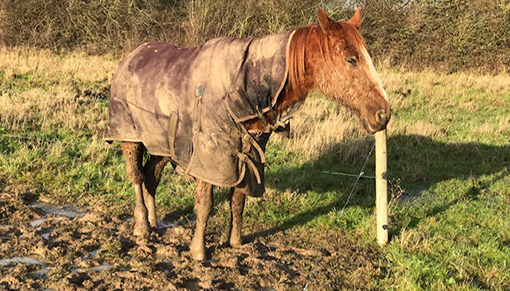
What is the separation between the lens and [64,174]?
654 cm

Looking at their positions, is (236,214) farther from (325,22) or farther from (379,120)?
(325,22)

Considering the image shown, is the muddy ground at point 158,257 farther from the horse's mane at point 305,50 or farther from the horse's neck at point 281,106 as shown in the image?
the horse's mane at point 305,50

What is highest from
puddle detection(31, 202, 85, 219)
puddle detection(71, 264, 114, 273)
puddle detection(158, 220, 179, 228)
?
puddle detection(71, 264, 114, 273)

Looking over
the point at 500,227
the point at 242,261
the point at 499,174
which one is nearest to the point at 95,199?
the point at 242,261

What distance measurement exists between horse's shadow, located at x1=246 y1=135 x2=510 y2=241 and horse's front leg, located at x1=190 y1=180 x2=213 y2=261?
2.77ft

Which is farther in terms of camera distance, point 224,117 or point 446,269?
point 446,269

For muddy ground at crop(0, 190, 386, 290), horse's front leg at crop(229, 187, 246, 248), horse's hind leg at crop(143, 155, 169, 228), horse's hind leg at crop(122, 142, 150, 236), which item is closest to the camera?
muddy ground at crop(0, 190, 386, 290)

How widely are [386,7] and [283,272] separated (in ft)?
60.1

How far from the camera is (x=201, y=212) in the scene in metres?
4.31

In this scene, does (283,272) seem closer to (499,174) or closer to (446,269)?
(446,269)

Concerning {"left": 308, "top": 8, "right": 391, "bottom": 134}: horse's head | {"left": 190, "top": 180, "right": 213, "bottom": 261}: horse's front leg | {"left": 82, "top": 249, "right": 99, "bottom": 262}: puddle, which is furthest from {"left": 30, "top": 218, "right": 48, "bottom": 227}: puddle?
{"left": 308, "top": 8, "right": 391, "bottom": 134}: horse's head

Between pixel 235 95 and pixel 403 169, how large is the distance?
14.7 ft

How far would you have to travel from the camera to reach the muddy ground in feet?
12.9

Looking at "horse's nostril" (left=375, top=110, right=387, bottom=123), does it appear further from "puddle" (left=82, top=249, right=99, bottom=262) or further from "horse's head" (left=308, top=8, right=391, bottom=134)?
"puddle" (left=82, top=249, right=99, bottom=262)
